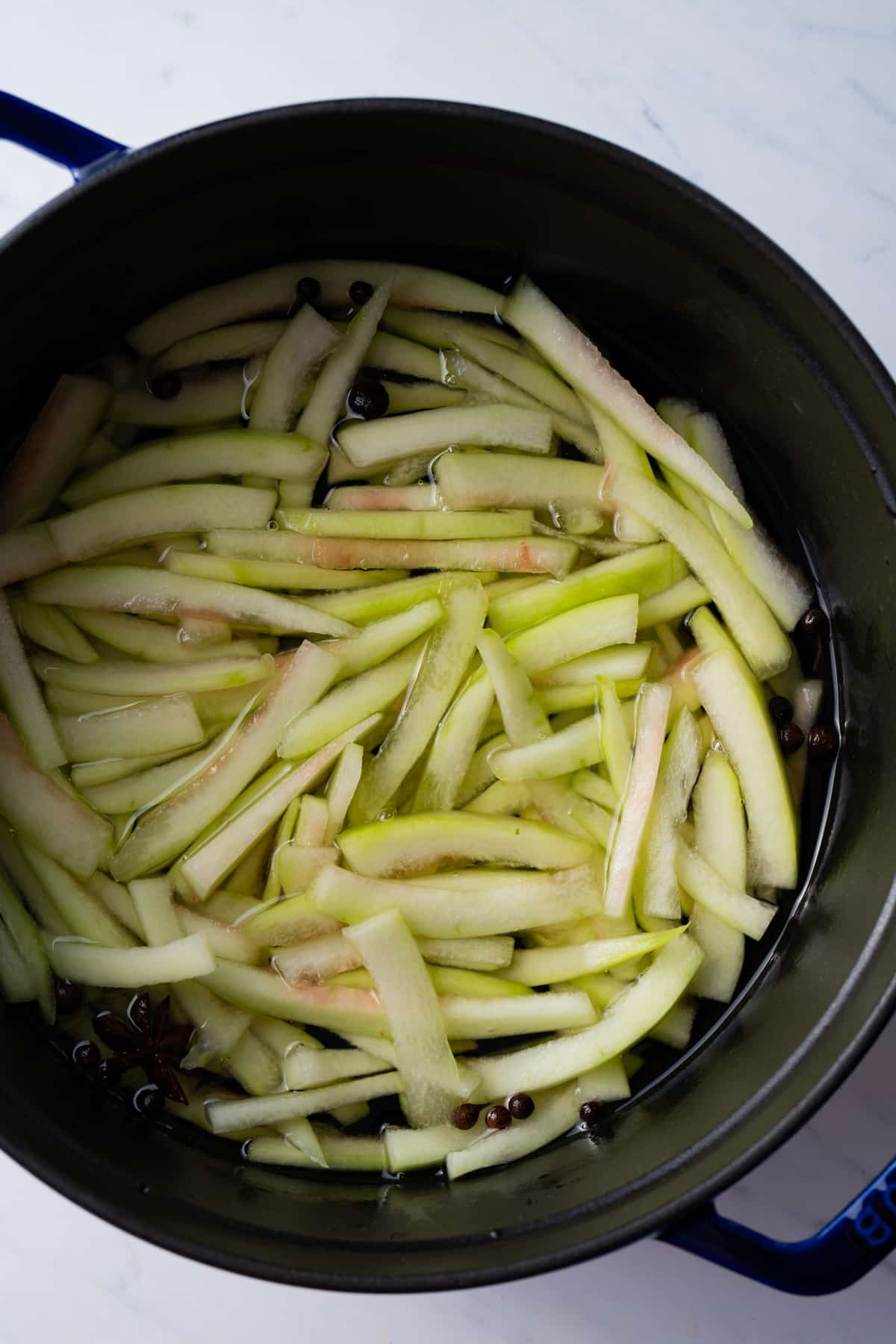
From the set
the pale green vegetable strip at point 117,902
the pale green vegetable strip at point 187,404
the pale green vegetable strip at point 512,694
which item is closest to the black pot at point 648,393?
the pale green vegetable strip at point 187,404

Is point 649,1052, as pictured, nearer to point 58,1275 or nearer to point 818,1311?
point 818,1311

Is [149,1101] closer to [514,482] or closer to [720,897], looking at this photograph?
[720,897]

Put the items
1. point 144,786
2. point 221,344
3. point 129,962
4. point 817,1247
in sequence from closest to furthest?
point 817,1247
point 129,962
point 144,786
point 221,344

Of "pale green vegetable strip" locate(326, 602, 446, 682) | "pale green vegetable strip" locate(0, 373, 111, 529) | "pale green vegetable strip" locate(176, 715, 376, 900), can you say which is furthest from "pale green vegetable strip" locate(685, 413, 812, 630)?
"pale green vegetable strip" locate(0, 373, 111, 529)

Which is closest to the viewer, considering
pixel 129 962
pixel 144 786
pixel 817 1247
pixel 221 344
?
pixel 817 1247

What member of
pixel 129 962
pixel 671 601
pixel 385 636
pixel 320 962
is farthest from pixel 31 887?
pixel 671 601

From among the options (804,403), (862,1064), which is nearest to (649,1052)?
(862,1064)
